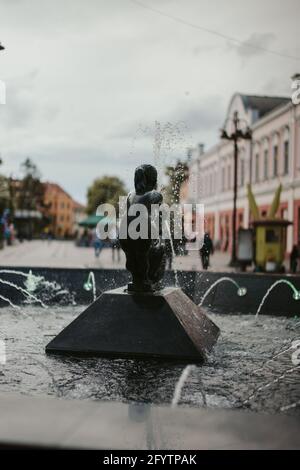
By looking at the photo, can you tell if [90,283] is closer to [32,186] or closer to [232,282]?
[232,282]

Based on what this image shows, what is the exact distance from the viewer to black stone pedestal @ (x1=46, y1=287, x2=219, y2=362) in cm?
641

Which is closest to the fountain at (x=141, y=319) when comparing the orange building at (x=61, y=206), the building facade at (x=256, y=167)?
the building facade at (x=256, y=167)

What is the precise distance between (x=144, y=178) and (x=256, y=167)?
37437mm

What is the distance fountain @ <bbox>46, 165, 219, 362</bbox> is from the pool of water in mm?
210

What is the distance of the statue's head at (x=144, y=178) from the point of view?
23.2 ft

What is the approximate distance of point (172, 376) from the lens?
223 inches

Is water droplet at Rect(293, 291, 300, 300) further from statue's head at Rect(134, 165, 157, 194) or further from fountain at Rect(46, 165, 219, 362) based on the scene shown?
statue's head at Rect(134, 165, 157, 194)

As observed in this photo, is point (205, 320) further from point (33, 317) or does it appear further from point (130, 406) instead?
point (130, 406)

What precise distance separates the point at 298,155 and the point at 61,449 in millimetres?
33412

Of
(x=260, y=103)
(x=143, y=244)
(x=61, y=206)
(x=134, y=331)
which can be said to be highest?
(x=260, y=103)

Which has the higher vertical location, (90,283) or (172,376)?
(90,283)

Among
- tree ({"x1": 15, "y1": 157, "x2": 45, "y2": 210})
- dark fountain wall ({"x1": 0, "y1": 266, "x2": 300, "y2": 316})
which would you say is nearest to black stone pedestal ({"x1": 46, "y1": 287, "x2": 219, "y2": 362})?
dark fountain wall ({"x1": 0, "y1": 266, "x2": 300, "y2": 316})

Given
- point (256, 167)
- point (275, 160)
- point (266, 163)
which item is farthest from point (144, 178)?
point (256, 167)
